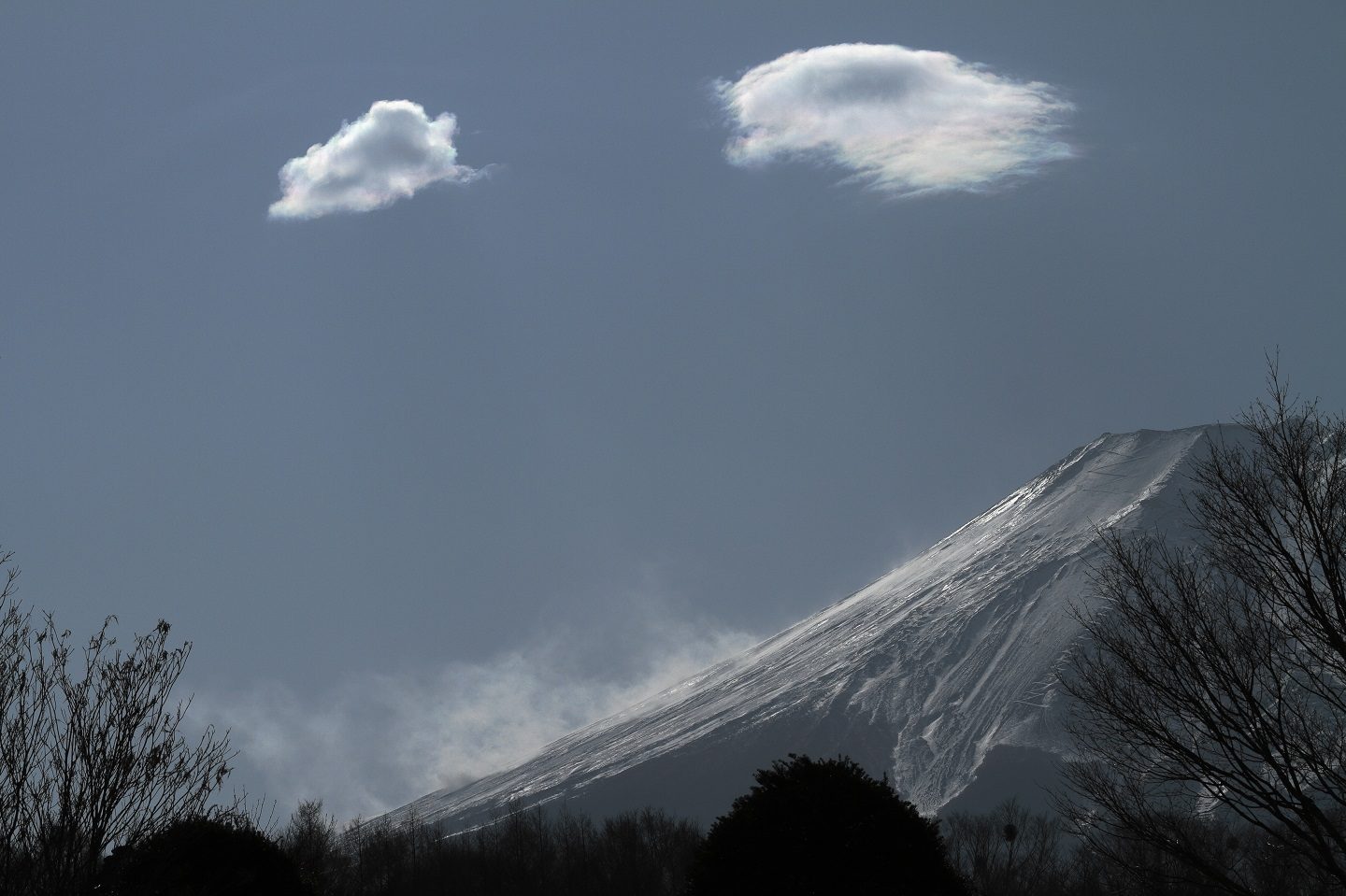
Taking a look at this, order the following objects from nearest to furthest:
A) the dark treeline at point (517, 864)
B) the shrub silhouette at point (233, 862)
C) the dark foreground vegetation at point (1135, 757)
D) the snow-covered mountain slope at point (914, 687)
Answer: the dark foreground vegetation at point (1135, 757), the shrub silhouette at point (233, 862), the dark treeline at point (517, 864), the snow-covered mountain slope at point (914, 687)

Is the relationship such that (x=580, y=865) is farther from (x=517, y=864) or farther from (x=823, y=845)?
(x=823, y=845)

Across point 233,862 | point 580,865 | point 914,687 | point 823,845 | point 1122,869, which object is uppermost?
point 914,687

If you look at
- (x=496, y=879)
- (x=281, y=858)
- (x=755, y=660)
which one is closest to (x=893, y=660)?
(x=755, y=660)

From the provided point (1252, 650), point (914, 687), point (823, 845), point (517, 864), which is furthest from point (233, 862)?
point (914, 687)

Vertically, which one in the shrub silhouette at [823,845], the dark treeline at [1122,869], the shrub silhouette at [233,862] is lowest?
the dark treeline at [1122,869]

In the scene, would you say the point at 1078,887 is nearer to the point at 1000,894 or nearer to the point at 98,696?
the point at 1000,894

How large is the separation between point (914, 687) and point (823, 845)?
102 metres

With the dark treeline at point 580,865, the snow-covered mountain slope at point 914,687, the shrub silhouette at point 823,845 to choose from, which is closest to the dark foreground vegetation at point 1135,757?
the shrub silhouette at point 823,845

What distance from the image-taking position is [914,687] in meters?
112

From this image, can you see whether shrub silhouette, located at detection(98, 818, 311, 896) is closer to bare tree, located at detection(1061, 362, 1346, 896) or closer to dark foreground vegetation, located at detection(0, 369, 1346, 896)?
dark foreground vegetation, located at detection(0, 369, 1346, 896)

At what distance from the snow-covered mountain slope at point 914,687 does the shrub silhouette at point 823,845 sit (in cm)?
7480

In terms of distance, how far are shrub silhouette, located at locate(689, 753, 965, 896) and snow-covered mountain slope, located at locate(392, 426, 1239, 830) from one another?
7480 centimetres

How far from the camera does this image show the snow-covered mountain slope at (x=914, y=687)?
10012 centimetres

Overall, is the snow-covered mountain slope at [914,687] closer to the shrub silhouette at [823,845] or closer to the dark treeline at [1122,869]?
the dark treeline at [1122,869]
